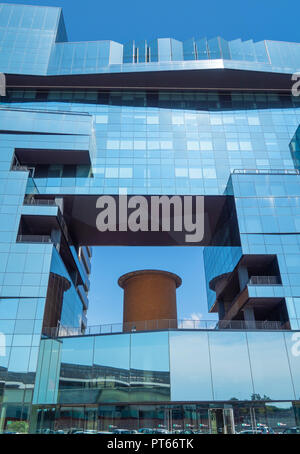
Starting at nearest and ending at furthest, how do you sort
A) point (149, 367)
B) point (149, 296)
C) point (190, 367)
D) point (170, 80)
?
point (190, 367) → point (149, 367) → point (149, 296) → point (170, 80)

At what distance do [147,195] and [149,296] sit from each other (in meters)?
14.3

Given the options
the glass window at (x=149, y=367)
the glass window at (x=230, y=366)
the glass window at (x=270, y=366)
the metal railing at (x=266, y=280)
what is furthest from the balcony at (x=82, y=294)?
the glass window at (x=270, y=366)

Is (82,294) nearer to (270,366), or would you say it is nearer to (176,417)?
(176,417)

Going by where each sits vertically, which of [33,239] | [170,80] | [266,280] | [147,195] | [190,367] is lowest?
[190,367]

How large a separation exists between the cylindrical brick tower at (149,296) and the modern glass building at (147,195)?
6561 millimetres

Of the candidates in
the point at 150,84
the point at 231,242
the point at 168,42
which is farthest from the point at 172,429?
the point at 168,42

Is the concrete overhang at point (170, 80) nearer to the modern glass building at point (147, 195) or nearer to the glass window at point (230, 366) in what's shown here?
the modern glass building at point (147, 195)

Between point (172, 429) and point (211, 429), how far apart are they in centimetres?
335

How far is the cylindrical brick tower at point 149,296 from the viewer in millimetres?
46281

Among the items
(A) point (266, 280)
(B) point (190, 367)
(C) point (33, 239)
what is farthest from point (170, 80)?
(B) point (190, 367)

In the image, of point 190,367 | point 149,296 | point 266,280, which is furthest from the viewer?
point 149,296

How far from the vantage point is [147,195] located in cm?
4362

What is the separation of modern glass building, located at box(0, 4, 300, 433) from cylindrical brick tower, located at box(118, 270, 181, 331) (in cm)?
656

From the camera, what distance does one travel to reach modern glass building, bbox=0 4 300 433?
29891 millimetres
